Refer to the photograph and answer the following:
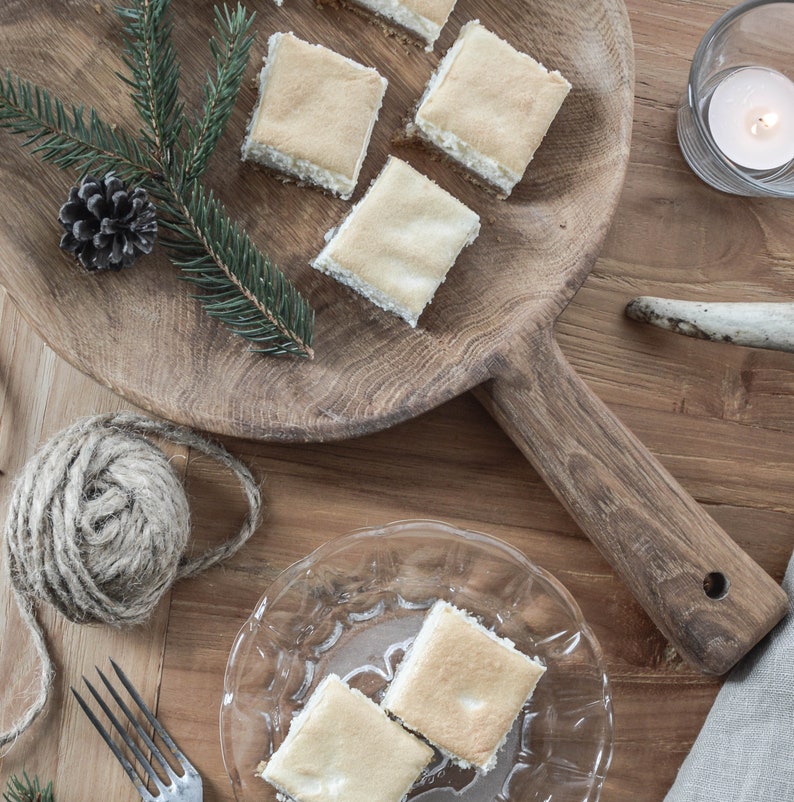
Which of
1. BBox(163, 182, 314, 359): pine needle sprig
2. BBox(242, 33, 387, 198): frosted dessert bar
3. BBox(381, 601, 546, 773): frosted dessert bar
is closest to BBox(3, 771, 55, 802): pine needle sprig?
BBox(381, 601, 546, 773): frosted dessert bar

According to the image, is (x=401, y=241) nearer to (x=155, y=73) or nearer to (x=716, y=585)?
(x=155, y=73)

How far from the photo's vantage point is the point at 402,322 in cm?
151

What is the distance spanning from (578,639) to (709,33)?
112cm

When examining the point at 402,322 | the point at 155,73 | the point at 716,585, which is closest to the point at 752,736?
the point at 716,585

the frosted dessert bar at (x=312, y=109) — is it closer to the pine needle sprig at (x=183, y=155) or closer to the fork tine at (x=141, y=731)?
the pine needle sprig at (x=183, y=155)

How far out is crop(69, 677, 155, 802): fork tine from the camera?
4.78 feet

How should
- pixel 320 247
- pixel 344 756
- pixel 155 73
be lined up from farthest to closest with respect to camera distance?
pixel 320 247
pixel 344 756
pixel 155 73

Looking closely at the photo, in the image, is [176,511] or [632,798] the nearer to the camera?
[176,511]

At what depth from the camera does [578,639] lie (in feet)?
4.92

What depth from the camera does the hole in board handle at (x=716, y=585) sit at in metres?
1.44

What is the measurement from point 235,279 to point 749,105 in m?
1.04

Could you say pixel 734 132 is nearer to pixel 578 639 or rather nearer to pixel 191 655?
pixel 578 639

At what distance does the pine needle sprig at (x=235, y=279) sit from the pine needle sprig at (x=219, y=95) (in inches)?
1.7

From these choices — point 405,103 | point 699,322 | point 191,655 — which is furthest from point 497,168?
point 191,655
